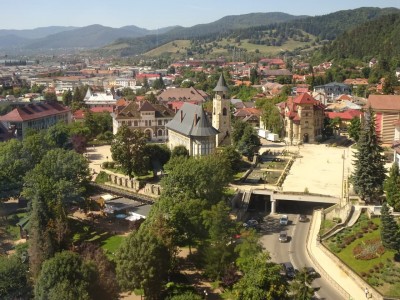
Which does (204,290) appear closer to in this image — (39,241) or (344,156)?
(39,241)

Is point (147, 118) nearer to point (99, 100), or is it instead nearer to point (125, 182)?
point (125, 182)

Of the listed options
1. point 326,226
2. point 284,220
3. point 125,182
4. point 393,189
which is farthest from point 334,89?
point 326,226

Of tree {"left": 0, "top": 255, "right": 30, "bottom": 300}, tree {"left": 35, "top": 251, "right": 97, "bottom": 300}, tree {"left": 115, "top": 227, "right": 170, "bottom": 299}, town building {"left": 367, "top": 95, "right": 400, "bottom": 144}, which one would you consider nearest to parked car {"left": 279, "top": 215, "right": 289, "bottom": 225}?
tree {"left": 115, "top": 227, "right": 170, "bottom": 299}

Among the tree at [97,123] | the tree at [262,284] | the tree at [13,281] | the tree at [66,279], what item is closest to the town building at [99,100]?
the tree at [97,123]

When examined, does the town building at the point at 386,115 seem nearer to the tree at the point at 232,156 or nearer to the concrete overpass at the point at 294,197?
the tree at the point at 232,156

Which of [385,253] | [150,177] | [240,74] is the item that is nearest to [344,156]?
[150,177]

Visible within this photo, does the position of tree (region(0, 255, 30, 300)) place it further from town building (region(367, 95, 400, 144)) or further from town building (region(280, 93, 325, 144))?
town building (region(280, 93, 325, 144))
